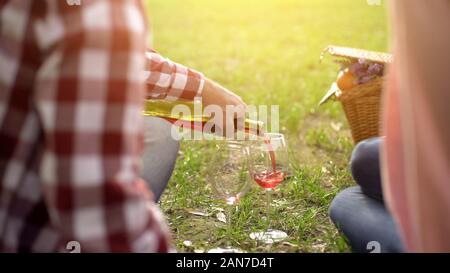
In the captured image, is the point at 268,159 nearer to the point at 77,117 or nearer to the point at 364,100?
the point at 364,100

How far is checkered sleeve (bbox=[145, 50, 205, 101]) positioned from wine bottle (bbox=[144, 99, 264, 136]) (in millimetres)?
44

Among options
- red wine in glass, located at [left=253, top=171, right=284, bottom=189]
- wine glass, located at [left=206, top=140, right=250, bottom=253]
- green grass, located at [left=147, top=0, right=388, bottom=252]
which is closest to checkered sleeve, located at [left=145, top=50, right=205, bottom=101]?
wine glass, located at [left=206, top=140, right=250, bottom=253]

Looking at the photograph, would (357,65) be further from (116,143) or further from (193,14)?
(193,14)

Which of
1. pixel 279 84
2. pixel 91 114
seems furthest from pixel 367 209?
pixel 279 84

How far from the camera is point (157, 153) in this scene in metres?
2.40

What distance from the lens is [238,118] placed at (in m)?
2.22

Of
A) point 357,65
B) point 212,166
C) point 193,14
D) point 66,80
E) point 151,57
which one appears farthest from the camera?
point 193,14

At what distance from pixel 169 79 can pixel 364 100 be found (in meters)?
1.06

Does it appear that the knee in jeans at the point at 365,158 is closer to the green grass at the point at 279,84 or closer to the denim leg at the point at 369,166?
the denim leg at the point at 369,166

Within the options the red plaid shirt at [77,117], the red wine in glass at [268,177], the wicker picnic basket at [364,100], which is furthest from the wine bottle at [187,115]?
the red plaid shirt at [77,117]

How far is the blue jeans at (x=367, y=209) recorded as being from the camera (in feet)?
6.62

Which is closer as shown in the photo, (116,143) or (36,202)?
(116,143)
